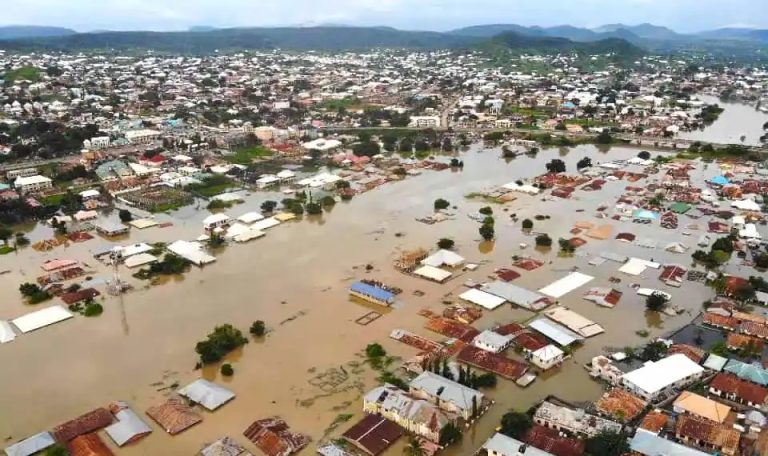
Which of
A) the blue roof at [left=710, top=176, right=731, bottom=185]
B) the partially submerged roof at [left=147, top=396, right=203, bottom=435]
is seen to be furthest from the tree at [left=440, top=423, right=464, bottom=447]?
the blue roof at [left=710, top=176, right=731, bottom=185]

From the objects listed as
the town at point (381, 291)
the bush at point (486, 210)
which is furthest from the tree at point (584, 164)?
the bush at point (486, 210)

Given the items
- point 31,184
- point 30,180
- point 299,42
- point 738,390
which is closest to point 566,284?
point 738,390

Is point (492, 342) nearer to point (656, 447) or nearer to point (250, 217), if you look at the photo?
point (656, 447)

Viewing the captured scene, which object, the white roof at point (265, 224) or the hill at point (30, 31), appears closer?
the white roof at point (265, 224)

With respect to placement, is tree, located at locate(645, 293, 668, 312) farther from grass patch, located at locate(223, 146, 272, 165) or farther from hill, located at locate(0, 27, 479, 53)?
hill, located at locate(0, 27, 479, 53)

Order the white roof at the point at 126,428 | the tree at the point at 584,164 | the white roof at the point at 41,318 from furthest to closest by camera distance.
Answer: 1. the tree at the point at 584,164
2. the white roof at the point at 41,318
3. the white roof at the point at 126,428

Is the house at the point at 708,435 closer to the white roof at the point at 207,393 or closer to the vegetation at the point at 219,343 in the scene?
the white roof at the point at 207,393
